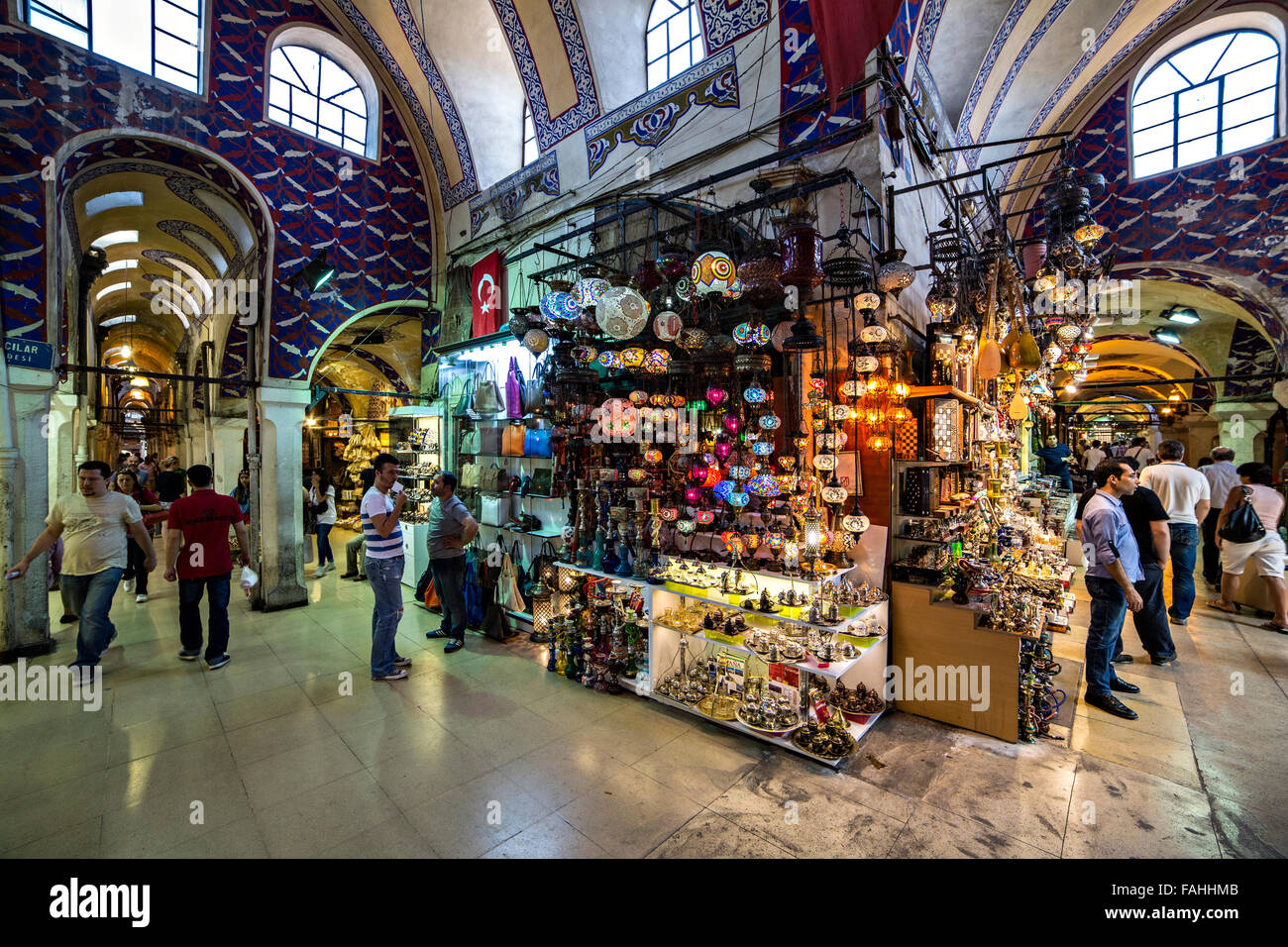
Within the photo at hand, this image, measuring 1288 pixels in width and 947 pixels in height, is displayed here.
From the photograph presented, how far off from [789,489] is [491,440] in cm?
408

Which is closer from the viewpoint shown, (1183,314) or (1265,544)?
(1265,544)

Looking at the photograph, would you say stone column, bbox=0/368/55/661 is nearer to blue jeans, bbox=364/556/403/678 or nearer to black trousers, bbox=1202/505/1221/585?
blue jeans, bbox=364/556/403/678

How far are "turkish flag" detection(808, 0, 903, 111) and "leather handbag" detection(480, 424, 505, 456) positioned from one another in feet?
15.6

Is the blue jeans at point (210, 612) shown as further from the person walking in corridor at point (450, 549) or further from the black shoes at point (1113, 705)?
the black shoes at point (1113, 705)

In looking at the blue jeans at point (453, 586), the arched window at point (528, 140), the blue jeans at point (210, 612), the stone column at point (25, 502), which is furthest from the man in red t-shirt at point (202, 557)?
the arched window at point (528, 140)

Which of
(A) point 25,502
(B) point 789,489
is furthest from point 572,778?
(A) point 25,502

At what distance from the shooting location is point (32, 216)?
183 inches

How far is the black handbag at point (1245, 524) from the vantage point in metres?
5.37

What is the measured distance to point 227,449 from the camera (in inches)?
377

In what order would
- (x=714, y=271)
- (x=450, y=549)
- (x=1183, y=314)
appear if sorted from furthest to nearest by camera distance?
(x=1183, y=314) < (x=450, y=549) < (x=714, y=271)

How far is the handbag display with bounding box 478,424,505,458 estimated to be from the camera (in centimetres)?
632

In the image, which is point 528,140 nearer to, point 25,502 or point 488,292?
point 488,292
